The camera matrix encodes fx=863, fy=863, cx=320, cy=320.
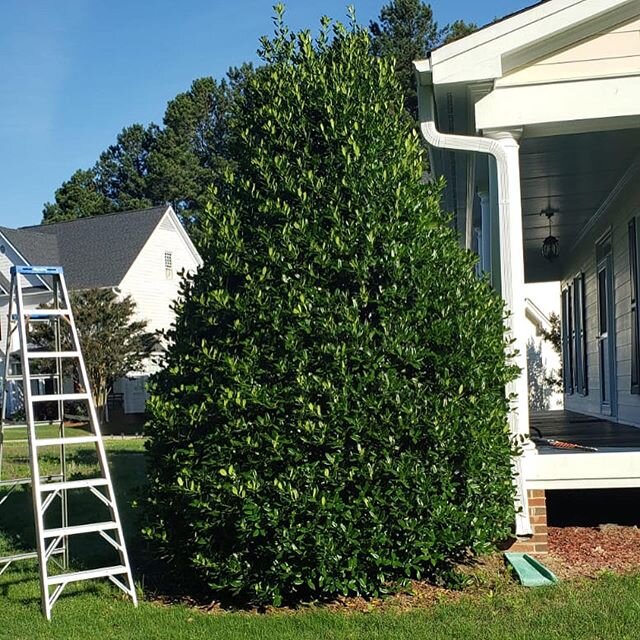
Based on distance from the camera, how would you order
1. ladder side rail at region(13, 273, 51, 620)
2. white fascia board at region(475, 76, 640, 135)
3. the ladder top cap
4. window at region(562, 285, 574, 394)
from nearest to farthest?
ladder side rail at region(13, 273, 51, 620) → the ladder top cap → white fascia board at region(475, 76, 640, 135) → window at region(562, 285, 574, 394)

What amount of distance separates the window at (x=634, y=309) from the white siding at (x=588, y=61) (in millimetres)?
3315

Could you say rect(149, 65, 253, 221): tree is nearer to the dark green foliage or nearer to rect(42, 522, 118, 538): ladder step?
the dark green foliage

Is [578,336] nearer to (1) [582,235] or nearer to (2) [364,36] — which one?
(1) [582,235]

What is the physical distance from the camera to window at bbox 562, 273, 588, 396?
46.1 ft

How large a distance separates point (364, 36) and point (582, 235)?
7.83 m

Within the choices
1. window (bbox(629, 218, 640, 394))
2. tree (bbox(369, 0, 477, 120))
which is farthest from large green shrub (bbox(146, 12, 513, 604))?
tree (bbox(369, 0, 477, 120))

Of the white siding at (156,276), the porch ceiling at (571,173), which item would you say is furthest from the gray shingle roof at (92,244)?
the porch ceiling at (571,173)

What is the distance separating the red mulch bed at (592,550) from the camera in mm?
5879

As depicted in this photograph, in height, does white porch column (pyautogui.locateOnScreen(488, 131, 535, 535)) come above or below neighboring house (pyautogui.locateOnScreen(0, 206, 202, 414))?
below

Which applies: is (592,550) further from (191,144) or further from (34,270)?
(191,144)

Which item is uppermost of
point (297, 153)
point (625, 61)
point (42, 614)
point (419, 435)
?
point (625, 61)

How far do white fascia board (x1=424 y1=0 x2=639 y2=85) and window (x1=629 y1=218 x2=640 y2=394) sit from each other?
11.8 ft

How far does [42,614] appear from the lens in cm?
549

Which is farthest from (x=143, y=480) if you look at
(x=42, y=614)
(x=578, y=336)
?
(x=578, y=336)
